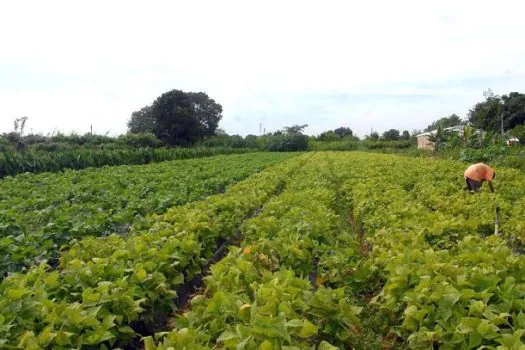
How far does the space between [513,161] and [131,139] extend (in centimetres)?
3613

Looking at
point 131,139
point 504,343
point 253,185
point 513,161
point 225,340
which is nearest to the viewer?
Result: point 504,343

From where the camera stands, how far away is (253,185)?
1377 centimetres

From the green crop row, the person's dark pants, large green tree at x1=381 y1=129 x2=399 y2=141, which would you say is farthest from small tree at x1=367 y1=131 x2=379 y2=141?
the person's dark pants

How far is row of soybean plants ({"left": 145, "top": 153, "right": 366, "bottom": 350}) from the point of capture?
2930 mm

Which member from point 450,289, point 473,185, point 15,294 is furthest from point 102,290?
point 473,185

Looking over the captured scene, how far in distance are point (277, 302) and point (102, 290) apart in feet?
4.98

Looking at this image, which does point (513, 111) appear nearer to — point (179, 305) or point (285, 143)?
point (285, 143)

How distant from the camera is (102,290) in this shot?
12.4 ft

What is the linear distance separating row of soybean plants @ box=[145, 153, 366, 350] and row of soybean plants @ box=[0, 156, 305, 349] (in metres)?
0.41

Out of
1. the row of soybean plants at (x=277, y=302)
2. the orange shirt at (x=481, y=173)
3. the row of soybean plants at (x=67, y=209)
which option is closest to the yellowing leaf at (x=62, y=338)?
the row of soybean plants at (x=277, y=302)

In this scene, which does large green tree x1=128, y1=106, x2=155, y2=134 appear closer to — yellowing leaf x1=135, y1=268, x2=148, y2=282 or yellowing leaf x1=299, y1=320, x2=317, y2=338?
yellowing leaf x1=135, y1=268, x2=148, y2=282

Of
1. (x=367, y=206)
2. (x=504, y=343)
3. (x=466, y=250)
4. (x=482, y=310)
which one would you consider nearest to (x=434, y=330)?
(x=482, y=310)

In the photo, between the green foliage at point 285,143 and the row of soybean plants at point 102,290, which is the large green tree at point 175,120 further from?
the row of soybean plants at point 102,290

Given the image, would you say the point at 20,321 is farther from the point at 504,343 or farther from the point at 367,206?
the point at 367,206
